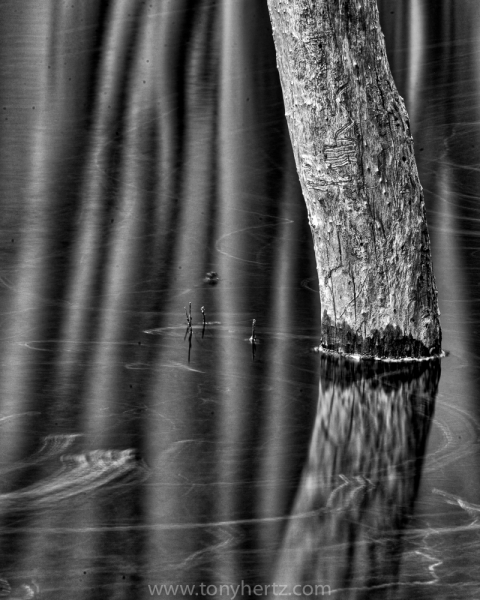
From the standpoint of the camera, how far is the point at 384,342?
465cm

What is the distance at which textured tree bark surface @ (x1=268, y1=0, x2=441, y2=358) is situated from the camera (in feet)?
14.3

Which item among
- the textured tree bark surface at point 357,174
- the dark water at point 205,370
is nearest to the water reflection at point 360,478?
the dark water at point 205,370

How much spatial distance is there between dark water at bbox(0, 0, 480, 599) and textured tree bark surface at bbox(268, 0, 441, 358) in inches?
10.2

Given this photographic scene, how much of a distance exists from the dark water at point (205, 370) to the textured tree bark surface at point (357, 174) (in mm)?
258

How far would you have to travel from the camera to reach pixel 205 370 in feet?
15.1

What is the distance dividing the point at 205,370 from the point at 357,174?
1.00 m

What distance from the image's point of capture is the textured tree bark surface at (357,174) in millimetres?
4352

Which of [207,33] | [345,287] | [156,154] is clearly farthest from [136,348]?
[207,33]

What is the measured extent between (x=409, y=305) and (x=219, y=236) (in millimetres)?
2372

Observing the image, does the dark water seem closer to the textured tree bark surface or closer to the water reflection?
the water reflection

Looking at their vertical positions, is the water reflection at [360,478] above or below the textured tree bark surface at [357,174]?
below

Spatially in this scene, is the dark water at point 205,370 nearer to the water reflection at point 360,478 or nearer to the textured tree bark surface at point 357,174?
the water reflection at point 360,478

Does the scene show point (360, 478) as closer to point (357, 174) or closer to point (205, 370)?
point (205, 370)

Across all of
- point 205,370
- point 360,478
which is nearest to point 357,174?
point 205,370
